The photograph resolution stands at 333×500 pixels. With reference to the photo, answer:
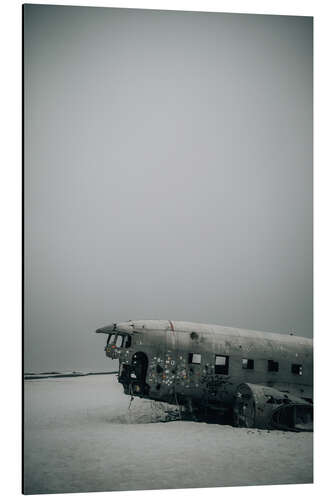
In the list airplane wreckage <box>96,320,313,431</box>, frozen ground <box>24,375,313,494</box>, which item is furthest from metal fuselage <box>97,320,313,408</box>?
frozen ground <box>24,375,313,494</box>

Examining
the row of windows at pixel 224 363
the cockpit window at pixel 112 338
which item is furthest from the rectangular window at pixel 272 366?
the cockpit window at pixel 112 338

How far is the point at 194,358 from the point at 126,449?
7.29ft

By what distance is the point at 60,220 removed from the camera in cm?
897

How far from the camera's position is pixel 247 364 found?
10273mm

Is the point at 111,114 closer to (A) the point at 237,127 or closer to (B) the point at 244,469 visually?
(A) the point at 237,127

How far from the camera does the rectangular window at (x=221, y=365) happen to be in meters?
10.3

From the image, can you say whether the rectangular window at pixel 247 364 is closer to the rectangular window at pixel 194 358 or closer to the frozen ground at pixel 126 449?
the rectangular window at pixel 194 358

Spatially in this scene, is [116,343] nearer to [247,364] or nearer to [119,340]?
[119,340]

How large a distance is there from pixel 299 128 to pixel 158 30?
9.10 ft

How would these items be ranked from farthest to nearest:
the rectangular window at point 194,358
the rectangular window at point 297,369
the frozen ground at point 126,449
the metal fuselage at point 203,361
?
1. the rectangular window at point 194,358
2. the rectangular window at point 297,369
3. the metal fuselage at point 203,361
4. the frozen ground at point 126,449

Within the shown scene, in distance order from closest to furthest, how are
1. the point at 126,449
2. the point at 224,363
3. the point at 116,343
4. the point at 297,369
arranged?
the point at 126,449 < the point at 116,343 < the point at 297,369 < the point at 224,363

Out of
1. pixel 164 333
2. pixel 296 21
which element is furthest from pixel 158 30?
pixel 164 333

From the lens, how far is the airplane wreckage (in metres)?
9.57

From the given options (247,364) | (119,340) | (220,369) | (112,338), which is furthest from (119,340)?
(247,364)
